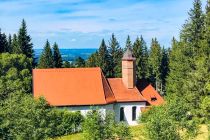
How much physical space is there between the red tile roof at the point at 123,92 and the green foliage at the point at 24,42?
23.5 metres

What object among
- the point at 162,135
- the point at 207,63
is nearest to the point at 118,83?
the point at 207,63

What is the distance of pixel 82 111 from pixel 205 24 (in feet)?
64.5

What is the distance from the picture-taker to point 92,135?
2930cm

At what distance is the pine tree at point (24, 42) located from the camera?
75000 mm

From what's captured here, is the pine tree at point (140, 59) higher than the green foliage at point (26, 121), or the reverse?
the pine tree at point (140, 59)

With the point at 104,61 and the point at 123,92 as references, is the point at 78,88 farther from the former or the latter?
the point at 104,61

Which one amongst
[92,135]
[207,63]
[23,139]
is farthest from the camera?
[207,63]

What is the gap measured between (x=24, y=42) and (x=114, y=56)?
17.8 meters

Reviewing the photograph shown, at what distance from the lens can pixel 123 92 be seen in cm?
5675

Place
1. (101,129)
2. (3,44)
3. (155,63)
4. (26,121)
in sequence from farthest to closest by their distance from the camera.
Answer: (155,63) < (3,44) < (101,129) < (26,121)

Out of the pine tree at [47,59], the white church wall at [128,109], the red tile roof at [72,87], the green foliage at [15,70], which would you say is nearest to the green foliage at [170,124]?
the red tile roof at [72,87]

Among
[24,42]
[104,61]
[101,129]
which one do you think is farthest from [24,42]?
[101,129]

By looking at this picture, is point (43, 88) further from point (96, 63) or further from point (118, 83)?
point (96, 63)

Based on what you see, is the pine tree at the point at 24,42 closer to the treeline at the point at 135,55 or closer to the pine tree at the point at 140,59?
the treeline at the point at 135,55
